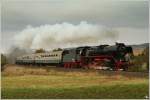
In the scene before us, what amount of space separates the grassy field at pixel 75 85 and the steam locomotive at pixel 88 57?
46cm

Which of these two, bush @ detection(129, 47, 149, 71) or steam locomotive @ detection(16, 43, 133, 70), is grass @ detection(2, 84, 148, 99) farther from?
steam locomotive @ detection(16, 43, 133, 70)

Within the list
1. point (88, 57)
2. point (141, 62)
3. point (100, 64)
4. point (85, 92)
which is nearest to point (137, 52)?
point (141, 62)

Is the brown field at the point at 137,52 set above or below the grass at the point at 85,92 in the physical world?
above

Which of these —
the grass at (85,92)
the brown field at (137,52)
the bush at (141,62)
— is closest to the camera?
the grass at (85,92)

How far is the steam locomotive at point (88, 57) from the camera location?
36.5 ft

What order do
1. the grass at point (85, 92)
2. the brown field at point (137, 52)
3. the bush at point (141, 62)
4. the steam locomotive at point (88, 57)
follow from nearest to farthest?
the grass at point (85, 92)
the bush at point (141, 62)
the brown field at point (137, 52)
the steam locomotive at point (88, 57)

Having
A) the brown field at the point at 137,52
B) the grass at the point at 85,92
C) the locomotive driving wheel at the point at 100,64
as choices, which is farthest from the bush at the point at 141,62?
the locomotive driving wheel at the point at 100,64

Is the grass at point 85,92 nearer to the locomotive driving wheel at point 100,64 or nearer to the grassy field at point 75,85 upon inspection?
the grassy field at point 75,85

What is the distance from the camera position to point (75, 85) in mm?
10273

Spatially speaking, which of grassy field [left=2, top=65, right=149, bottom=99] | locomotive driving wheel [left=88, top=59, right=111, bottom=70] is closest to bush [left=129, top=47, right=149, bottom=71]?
grassy field [left=2, top=65, right=149, bottom=99]

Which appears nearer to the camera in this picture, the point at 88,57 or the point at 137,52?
the point at 137,52

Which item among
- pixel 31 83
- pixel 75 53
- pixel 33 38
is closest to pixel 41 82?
pixel 31 83

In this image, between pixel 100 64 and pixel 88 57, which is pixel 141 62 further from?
pixel 88 57

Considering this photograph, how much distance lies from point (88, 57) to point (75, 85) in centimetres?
156
